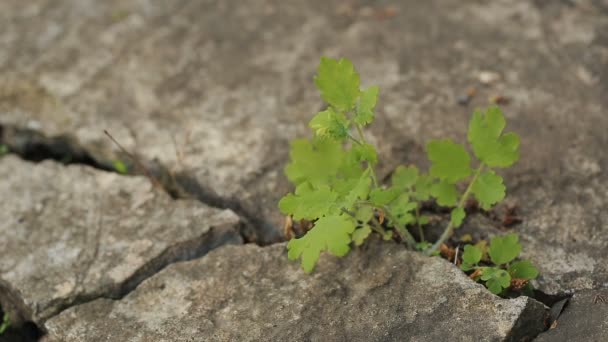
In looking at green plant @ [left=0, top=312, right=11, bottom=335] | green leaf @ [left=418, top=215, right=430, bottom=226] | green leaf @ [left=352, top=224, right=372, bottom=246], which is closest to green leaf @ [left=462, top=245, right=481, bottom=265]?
green leaf @ [left=418, top=215, right=430, bottom=226]

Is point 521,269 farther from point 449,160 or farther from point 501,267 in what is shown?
point 449,160

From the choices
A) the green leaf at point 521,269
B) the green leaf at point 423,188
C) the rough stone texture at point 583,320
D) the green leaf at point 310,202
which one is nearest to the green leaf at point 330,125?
the green leaf at point 310,202

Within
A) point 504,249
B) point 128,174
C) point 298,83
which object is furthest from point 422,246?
point 128,174

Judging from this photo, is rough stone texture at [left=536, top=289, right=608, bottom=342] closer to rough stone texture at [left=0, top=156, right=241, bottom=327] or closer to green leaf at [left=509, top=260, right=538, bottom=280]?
green leaf at [left=509, top=260, right=538, bottom=280]

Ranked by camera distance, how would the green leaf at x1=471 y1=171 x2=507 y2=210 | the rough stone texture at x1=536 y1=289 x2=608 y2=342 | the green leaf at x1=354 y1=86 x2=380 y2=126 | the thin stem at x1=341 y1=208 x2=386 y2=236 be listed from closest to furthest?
the rough stone texture at x1=536 y1=289 x2=608 y2=342
the green leaf at x1=354 y1=86 x2=380 y2=126
the green leaf at x1=471 y1=171 x2=507 y2=210
the thin stem at x1=341 y1=208 x2=386 y2=236

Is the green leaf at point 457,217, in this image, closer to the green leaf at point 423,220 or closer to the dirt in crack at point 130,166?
the green leaf at point 423,220
